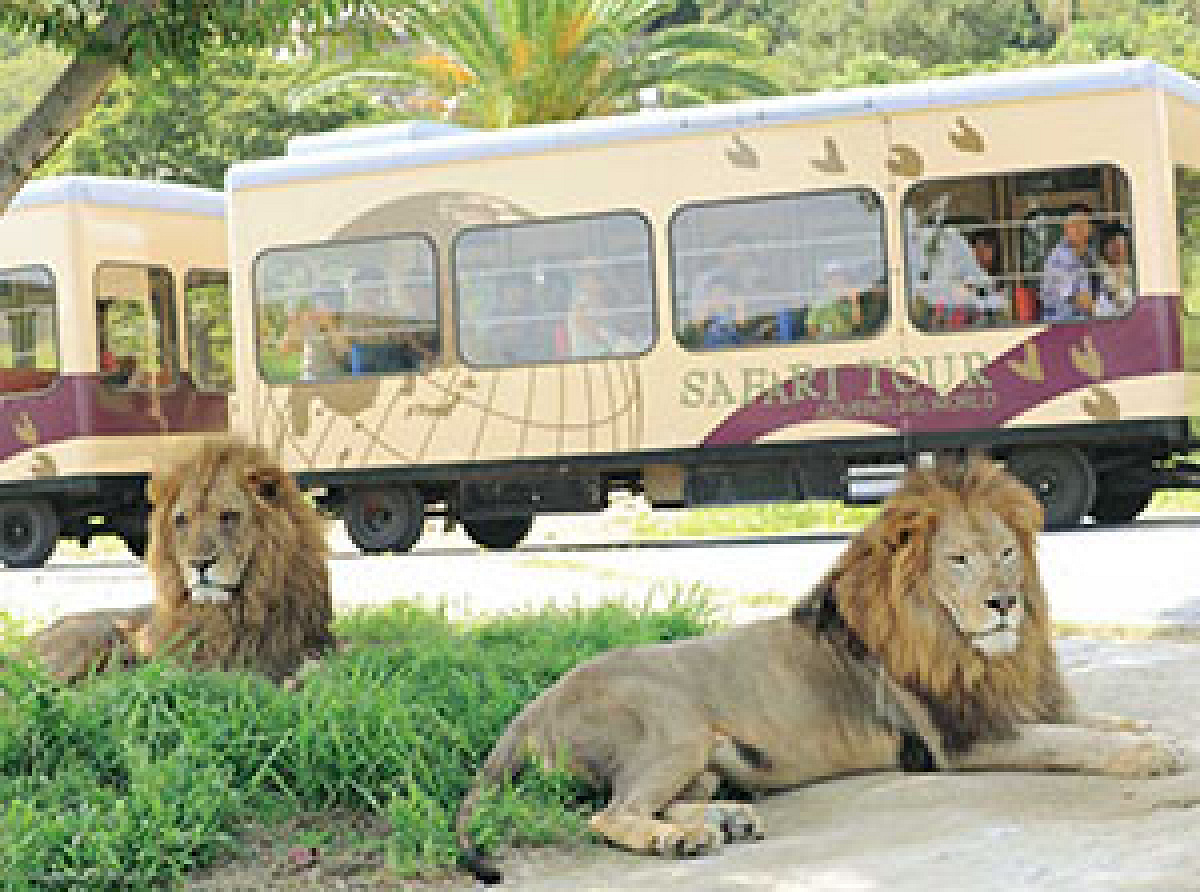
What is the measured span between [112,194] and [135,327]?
4.13ft

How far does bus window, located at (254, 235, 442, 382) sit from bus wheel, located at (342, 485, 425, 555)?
1084 millimetres

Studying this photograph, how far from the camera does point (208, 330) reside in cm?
2200

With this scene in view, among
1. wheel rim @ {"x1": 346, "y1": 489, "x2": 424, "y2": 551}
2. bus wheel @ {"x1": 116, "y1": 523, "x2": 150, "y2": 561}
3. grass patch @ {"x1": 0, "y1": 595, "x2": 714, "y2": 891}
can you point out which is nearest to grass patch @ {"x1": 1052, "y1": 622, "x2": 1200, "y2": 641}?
grass patch @ {"x1": 0, "y1": 595, "x2": 714, "y2": 891}

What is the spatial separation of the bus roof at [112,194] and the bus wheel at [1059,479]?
8.67 meters

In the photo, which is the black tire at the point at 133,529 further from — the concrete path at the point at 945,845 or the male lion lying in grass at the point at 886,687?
the concrete path at the point at 945,845

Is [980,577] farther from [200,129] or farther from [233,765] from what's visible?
[200,129]

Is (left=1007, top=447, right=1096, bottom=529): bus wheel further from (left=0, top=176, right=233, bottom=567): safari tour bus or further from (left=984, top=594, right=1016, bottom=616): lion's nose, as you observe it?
(left=984, top=594, right=1016, bottom=616): lion's nose

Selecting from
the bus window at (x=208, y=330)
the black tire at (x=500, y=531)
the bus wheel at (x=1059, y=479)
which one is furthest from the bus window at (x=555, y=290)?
the bus window at (x=208, y=330)

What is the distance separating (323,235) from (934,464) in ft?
44.3

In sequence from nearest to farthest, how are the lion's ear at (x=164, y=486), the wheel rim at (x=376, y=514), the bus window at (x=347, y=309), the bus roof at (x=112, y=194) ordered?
1. the lion's ear at (x=164, y=486)
2. the bus window at (x=347, y=309)
3. the wheel rim at (x=376, y=514)
4. the bus roof at (x=112, y=194)

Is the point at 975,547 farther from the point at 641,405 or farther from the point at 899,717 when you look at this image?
the point at 641,405

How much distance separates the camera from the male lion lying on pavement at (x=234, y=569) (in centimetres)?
741

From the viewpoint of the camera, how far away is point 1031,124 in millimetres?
17266

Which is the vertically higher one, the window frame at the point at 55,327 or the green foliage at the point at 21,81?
the green foliage at the point at 21,81
